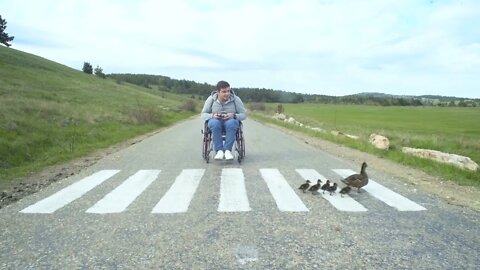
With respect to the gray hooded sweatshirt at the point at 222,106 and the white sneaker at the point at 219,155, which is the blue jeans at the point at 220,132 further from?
the gray hooded sweatshirt at the point at 222,106

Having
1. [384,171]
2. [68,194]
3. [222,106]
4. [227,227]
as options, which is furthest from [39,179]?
[384,171]

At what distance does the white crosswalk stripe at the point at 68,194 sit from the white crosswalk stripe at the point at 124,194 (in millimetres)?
550

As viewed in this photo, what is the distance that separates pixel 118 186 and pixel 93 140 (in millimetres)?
10900

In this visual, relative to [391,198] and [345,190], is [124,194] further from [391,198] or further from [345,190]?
[391,198]

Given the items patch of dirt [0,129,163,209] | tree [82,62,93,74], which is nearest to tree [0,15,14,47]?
tree [82,62,93,74]

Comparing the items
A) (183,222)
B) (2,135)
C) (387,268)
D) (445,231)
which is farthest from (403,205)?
(2,135)

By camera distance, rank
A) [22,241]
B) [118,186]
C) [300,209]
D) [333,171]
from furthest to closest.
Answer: [333,171] → [118,186] → [300,209] → [22,241]

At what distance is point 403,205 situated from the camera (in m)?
6.53

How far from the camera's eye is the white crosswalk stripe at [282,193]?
247 inches

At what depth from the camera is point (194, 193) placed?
7297mm

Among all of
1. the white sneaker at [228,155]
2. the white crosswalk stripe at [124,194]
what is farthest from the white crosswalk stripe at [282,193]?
the white crosswalk stripe at [124,194]

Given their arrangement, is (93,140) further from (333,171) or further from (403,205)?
(403,205)

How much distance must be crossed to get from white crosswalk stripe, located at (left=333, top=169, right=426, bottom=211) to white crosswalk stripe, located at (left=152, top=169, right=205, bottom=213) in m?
3.19

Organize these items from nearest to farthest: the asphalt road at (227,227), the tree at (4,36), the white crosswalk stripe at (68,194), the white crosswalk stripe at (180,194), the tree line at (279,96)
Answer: the asphalt road at (227,227) → the white crosswalk stripe at (180,194) → the white crosswalk stripe at (68,194) → the tree at (4,36) → the tree line at (279,96)
